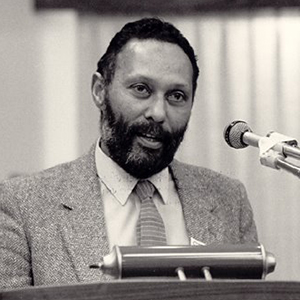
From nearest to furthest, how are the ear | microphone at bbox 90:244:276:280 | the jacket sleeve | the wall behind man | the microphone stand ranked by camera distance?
microphone at bbox 90:244:276:280 < the microphone stand < the jacket sleeve < the ear < the wall behind man

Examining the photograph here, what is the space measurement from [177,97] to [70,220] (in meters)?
0.37

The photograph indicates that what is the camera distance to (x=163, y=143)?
174cm

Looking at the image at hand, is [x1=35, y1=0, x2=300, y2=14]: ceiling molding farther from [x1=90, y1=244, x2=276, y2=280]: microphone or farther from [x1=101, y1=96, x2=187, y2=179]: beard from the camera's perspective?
[x1=90, y1=244, x2=276, y2=280]: microphone

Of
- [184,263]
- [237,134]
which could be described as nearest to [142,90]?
[237,134]

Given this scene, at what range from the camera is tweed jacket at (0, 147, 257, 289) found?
65.3 inches

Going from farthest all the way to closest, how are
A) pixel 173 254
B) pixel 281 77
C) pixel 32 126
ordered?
pixel 281 77 → pixel 32 126 → pixel 173 254

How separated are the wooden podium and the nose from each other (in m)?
0.86

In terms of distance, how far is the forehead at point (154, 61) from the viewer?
176 cm

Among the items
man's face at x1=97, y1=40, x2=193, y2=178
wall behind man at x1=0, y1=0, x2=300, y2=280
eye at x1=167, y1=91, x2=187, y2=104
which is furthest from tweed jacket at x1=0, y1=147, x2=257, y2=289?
wall behind man at x1=0, y1=0, x2=300, y2=280

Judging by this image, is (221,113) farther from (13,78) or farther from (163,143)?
(163,143)

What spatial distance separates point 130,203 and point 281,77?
1.83 metres

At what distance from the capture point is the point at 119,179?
1.79m

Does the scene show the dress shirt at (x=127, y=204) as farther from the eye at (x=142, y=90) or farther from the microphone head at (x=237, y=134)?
the microphone head at (x=237, y=134)

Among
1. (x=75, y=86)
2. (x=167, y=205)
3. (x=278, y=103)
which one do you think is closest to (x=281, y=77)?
(x=278, y=103)
